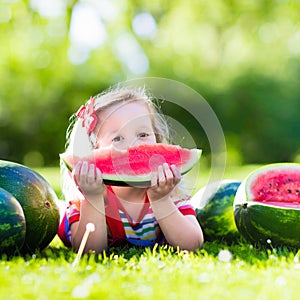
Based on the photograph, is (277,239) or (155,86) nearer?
(277,239)

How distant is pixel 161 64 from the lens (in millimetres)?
19547

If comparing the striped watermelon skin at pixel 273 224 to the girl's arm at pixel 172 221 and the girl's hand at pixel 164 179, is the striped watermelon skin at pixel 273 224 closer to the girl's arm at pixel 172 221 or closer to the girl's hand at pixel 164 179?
the girl's arm at pixel 172 221

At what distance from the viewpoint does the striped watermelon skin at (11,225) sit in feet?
11.4

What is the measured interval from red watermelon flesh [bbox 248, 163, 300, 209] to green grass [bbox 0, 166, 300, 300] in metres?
0.47

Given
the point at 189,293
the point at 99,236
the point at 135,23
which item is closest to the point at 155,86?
the point at 99,236

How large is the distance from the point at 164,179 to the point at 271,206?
799mm

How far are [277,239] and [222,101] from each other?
13.8 metres

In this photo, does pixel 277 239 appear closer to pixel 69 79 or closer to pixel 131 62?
pixel 69 79

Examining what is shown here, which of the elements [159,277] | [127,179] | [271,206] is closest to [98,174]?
[127,179]

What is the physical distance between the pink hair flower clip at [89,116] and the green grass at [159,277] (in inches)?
40.4

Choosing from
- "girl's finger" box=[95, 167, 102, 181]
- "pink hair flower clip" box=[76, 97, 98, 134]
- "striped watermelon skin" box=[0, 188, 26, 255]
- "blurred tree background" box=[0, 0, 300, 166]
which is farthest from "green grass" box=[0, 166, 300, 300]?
"blurred tree background" box=[0, 0, 300, 166]

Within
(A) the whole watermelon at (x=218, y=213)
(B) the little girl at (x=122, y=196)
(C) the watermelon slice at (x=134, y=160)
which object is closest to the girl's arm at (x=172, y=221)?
(B) the little girl at (x=122, y=196)

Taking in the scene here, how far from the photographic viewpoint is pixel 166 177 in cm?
349

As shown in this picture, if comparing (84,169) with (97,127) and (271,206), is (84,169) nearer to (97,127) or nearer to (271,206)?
(97,127)
